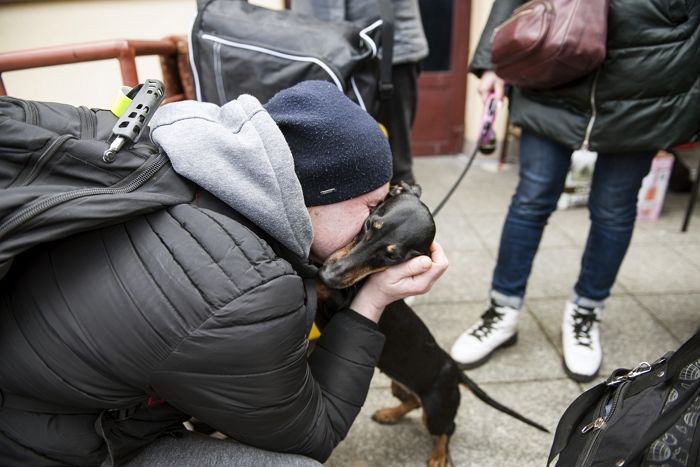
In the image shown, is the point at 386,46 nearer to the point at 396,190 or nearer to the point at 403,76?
the point at 403,76

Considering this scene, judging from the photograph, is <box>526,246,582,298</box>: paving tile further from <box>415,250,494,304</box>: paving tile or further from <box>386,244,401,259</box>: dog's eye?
<box>386,244,401,259</box>: dog's eye

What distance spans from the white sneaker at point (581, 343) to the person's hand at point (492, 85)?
3.66ft

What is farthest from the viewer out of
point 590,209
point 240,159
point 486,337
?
point 486,337

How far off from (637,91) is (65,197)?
209 centimetres

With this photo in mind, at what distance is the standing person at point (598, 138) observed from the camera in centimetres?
204

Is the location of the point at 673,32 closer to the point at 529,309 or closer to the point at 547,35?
the point at 547,35

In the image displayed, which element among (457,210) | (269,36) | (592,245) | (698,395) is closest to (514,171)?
(457,210)

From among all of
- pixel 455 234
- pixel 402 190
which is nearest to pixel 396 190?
pixel 402 190

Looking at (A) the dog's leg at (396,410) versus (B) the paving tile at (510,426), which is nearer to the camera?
(B) the paving tile at (510,426)

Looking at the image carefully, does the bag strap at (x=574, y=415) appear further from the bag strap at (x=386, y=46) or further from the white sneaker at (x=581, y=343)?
the bag strap at (x=386, y=46)

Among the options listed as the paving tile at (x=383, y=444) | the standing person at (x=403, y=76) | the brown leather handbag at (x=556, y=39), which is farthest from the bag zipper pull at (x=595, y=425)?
the standing person at (x=403, y=76)

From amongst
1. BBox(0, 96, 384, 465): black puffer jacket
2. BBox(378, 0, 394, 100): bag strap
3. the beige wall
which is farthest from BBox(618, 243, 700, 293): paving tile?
the beige wall

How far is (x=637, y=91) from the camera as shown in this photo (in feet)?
6.92

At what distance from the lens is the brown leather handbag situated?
1.97 meters
